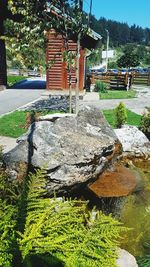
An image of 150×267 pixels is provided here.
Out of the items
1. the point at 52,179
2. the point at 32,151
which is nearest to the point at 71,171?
the point at 52,179

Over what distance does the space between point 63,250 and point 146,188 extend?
4720 mm

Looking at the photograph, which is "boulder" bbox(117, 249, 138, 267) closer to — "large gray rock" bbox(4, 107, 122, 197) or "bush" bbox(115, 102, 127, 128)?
"large gray rock" bbox(4, 107, 122, 197)

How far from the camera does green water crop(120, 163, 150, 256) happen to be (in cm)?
525

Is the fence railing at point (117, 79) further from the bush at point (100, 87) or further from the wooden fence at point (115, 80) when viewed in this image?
the bush at point (100, 87)

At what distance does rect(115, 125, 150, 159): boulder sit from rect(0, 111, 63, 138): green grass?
3735 mm

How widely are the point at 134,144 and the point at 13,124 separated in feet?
16.9

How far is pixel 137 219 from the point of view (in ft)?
20.0

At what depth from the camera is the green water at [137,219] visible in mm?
5250

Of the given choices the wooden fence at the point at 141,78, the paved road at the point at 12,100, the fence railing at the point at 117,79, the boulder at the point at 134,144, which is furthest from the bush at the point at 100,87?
the boulder at the point at 134,144

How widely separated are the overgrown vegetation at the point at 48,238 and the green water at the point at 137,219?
1.53 metres

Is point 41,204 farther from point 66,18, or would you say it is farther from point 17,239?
point 66,18

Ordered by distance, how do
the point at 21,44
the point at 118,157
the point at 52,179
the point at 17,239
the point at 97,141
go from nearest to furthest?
the point at 17,239 < the point at 52,179 < the point at 97,141 < the point at 118,157 < the point at 21,44

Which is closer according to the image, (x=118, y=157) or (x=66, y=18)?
(x=118, y=157)

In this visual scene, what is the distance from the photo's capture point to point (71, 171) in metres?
6.38
